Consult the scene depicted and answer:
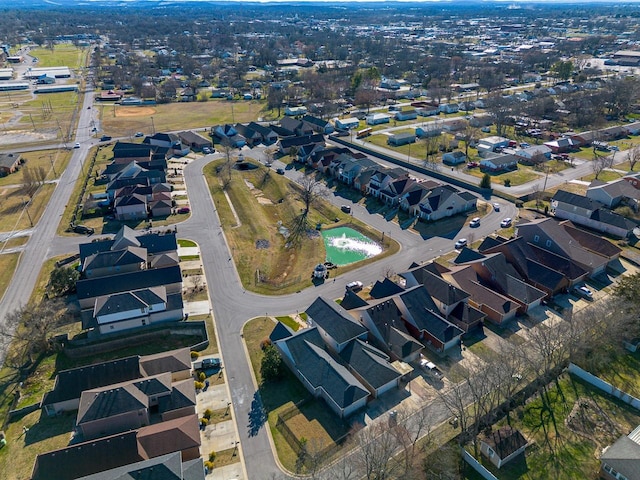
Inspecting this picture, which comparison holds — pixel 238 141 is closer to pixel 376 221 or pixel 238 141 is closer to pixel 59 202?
Result: pixel 59 202

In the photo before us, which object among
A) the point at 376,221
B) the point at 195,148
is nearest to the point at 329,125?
the point at 195,148

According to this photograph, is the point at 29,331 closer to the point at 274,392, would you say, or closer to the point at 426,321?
the point at 274,392

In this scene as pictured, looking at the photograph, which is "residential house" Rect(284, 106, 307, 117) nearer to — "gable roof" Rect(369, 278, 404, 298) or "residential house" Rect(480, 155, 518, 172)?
"residential house" Rect(480, 155, 518, 172)

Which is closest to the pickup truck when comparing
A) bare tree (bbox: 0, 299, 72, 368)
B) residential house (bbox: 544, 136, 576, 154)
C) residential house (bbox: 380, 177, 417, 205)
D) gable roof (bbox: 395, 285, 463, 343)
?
bare tree (bbox: 0, 299, 72, 368)

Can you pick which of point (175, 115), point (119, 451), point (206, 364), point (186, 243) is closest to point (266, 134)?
point (175, 115)

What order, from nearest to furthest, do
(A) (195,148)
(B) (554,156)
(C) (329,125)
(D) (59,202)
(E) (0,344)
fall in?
(E) (0,344) → (D) (59,202) → (B) (554,156) → (A) (195,148) → (C) (329,125)

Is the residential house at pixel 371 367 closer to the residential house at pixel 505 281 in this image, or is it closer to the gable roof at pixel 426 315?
the gable roof at pixel 426 315
